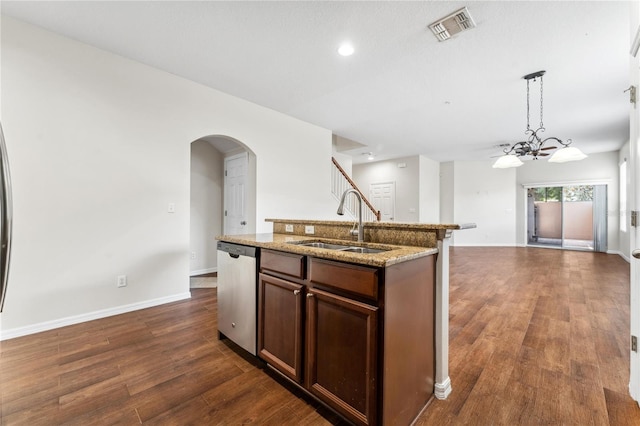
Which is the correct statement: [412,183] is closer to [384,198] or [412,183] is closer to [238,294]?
[384,198]

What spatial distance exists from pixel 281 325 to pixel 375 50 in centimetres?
269

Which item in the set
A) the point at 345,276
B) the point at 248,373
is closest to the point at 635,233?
the point at 345,276

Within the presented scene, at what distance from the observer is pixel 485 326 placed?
2.74m

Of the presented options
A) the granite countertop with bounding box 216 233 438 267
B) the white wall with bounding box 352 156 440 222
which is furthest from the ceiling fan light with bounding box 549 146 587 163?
the white wall with bounding box 352 156 440 222

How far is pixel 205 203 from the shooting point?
489 cm

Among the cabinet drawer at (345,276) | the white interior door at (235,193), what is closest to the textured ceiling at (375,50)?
the white interior door at (235,193)

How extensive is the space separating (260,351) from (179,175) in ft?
7.90

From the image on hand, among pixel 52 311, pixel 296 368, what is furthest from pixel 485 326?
pixel 52 311

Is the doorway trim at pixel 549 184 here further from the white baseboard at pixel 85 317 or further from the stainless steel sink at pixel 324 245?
the white baseboard at pixel 85 317

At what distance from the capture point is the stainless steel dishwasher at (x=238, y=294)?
2.05 metres

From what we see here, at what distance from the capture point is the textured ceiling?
229 centimetres

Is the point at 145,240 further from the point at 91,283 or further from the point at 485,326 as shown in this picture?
the point at 485,326

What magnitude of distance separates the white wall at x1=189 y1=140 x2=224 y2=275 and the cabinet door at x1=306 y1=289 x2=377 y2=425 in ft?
12.2

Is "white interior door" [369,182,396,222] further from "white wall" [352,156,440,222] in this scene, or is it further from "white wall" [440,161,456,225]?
"white wall" [440,161,456,225]
